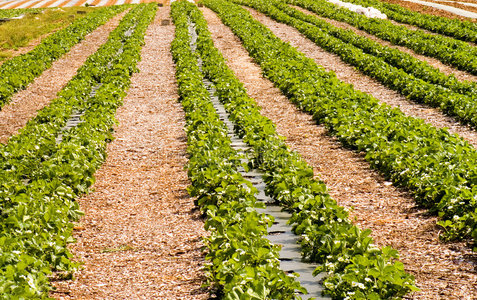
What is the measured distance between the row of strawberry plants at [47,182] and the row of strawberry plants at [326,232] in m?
2.97

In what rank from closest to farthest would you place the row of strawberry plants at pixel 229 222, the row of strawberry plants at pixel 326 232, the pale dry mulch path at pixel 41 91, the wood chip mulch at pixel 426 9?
the row of strawberry plants at pixel 229 222, the row of strawberry plants at pixel 326 232, the pale dry mulch path at pixel 41 91, the wood chip mulch at pixel 426 9

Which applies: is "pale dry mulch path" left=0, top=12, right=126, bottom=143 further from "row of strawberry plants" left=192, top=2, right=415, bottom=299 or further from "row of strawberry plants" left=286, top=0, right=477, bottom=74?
"row of strawberry plants" left=286, top=0, right=477, bottom=74

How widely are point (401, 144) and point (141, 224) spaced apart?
4679mm

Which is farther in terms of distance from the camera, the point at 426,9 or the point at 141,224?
the point at 426,9

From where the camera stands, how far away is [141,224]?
29.5 feet

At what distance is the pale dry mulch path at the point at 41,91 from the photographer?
1575cm

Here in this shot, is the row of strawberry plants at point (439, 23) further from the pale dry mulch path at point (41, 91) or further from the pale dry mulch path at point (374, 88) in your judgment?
the pale dry mulch path at point (41, 91)

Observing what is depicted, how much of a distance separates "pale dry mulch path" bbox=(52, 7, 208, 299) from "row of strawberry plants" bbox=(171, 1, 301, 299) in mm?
396

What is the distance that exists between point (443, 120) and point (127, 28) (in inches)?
869

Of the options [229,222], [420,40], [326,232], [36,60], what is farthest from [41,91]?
[420,40]

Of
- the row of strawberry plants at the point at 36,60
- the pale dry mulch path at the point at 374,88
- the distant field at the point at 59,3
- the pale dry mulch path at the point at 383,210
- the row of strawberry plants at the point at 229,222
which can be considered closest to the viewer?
the row of strawberry plants at the point at 229,222

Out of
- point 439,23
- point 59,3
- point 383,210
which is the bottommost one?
point 383,210

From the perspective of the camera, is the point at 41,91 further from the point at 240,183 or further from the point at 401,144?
the point at 401,144

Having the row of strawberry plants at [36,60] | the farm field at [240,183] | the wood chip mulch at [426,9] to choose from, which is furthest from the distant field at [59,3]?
the farm field at [240,183]
